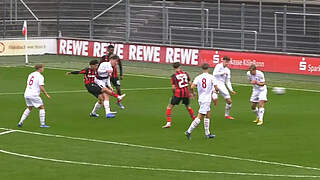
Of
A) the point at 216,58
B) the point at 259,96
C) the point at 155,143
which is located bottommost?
the point at 155,143

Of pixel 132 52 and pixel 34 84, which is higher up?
pixel 132 52

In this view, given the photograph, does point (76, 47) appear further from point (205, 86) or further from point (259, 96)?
point (205, 86)

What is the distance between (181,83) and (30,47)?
2484cm

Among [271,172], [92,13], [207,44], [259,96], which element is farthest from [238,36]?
[271,172]

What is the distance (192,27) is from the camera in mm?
51156

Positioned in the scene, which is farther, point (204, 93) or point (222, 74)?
point (222, 74)

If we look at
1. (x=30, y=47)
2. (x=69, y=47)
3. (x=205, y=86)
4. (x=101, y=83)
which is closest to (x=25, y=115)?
(x=101, y=83)

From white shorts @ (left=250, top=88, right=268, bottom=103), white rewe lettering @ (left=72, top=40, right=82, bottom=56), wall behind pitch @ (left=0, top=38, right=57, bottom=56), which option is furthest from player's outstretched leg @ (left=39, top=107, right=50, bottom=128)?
white rewe lettering @ (left=72, top=40, right=82, bottom=56)

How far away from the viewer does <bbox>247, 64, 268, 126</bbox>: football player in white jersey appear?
28.9 meters

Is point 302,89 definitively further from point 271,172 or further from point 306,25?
point 271,172

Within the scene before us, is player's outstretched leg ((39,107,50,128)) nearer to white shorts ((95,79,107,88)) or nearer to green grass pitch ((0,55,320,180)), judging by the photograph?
green grass pitch ((0,55,320,180))

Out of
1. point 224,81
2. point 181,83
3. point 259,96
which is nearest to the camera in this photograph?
point 181,83

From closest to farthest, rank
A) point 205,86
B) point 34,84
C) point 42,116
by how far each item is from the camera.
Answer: point 205,86 < point 34,84 < point 42,116

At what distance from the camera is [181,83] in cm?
2780
